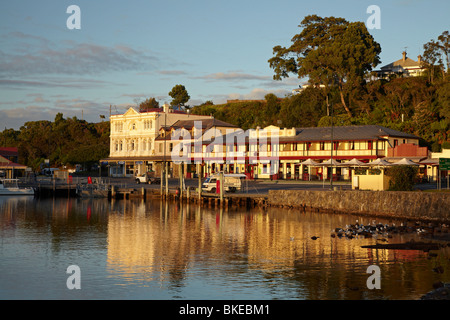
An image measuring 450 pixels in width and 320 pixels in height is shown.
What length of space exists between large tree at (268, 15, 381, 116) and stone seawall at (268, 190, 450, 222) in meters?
47.7

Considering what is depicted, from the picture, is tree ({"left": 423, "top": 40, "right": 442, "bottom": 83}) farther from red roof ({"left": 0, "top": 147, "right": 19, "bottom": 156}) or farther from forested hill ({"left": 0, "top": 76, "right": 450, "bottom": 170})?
red roof ({"left": 0, "top": 147, "right": 19, "bottom": 156})

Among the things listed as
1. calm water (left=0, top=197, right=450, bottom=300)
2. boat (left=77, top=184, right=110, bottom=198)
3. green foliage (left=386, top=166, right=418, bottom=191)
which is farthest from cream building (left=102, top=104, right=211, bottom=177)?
calm water (left=0, top=197, right=450, bottom=300)

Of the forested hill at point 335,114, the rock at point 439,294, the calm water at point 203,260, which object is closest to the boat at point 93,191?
the calm water at point 203,260

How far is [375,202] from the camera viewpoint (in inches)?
1986

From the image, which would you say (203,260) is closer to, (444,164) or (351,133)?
(444,164)

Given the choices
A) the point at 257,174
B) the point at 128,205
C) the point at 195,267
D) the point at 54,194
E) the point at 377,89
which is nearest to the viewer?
the point at 195,267

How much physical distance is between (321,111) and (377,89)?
11.9 meters

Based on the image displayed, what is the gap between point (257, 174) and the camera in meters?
97.6

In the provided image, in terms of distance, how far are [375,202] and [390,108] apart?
55710 mm

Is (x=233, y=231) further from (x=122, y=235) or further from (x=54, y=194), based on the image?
(x=54, y=194)

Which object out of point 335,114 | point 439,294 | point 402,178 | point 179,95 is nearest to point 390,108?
point 335,114

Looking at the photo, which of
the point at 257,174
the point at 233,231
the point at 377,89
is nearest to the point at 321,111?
the point at 377,89

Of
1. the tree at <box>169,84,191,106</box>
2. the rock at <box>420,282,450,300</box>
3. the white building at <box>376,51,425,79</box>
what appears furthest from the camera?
the tree at <box>169,84,191,106</box>

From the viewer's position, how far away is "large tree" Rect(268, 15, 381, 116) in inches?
3959
